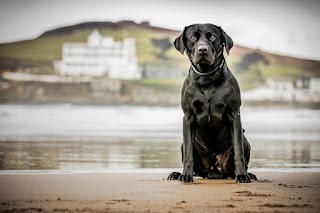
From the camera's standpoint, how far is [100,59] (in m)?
35.0

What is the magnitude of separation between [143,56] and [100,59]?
9.24 feet

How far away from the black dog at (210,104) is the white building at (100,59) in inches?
1058

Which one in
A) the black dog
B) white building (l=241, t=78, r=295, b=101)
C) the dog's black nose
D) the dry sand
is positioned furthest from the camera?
white building (l=241, t=78, r=295, b=101)

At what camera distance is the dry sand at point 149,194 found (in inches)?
141

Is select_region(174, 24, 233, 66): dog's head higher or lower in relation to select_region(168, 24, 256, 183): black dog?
higher

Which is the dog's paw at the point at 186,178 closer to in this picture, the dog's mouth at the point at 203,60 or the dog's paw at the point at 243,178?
the dog's paw at the point at 243,178

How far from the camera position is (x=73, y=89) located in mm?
31406

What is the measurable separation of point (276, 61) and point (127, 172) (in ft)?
86.7

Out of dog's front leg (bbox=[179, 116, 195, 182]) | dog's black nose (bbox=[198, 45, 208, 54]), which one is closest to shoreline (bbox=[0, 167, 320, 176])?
dog's front leg (bbox=[179, 116, 195, 182])

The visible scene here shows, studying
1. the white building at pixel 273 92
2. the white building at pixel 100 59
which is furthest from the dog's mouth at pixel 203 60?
the white building at pixel 100 59

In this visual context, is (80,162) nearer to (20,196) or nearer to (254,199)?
(20,196)

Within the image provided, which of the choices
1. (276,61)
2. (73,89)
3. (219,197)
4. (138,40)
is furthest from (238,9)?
(219,197)

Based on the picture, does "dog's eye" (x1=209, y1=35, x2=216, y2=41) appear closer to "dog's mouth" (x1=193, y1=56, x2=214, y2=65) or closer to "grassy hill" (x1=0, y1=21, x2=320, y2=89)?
"dog's mouth" (x1=193, y1=56, x2=214, y2=65)

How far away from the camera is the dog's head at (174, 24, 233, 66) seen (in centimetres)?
508
